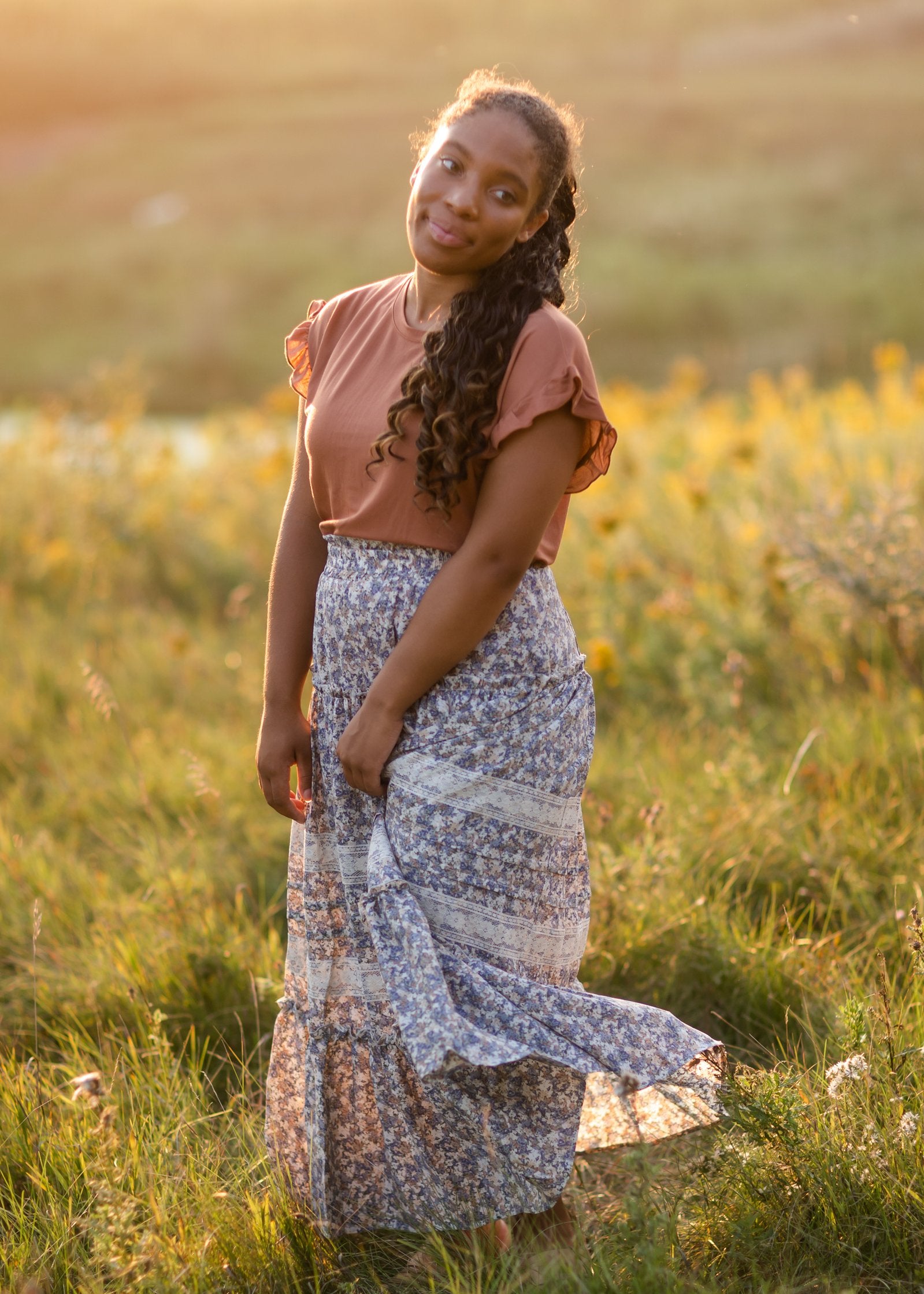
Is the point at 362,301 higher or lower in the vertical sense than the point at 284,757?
higher

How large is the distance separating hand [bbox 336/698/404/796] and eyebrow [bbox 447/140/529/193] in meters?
0.67

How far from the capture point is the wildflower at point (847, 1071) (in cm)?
159

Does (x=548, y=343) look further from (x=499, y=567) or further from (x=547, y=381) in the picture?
(x=499, y=567)

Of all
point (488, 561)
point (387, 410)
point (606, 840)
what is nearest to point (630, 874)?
point (606, 840)

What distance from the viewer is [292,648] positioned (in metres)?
1.72

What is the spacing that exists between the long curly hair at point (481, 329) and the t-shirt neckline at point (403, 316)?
0.15ft

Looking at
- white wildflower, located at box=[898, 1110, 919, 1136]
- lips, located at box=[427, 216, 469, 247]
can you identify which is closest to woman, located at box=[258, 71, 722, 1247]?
lips, located at box=[427, 216, 469, 247]

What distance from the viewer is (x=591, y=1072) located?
57.4 inches

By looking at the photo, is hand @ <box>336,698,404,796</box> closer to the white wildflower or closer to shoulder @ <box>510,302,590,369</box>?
shoulder @ <box>510,302,590,369</box>

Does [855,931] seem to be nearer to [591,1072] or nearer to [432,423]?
[591,1072]

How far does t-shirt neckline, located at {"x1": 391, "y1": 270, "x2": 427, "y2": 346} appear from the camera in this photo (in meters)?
1.55

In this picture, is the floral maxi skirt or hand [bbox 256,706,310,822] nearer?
the floral maxi skirt

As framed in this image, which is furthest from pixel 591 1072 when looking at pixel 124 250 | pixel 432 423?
pixel 124 250

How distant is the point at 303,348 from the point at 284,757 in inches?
23.9
